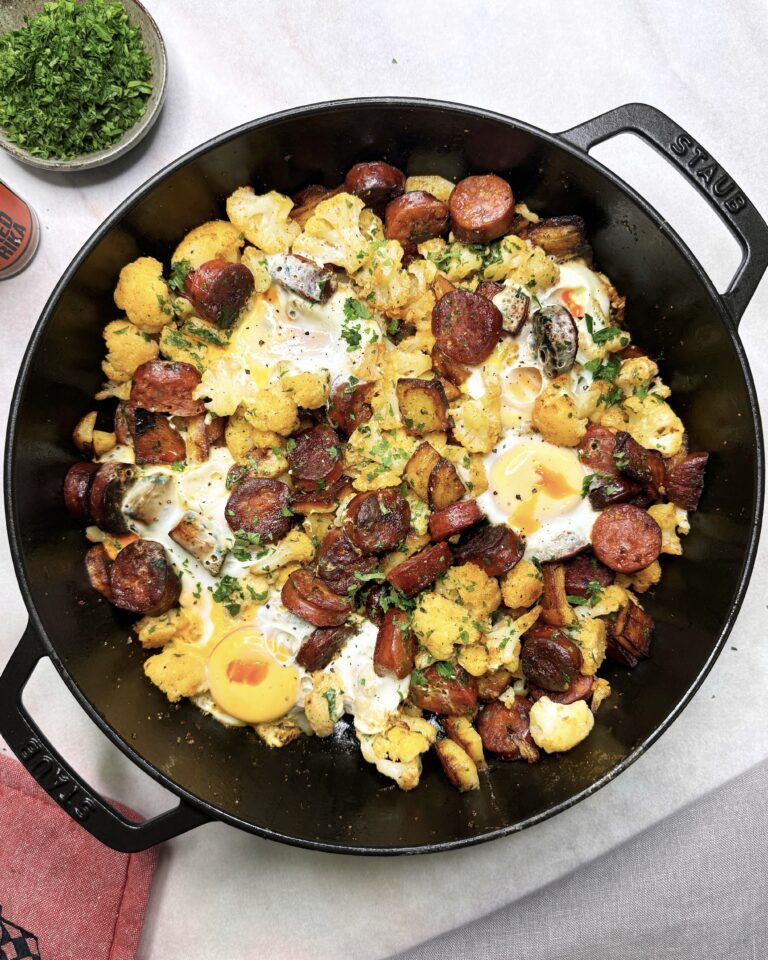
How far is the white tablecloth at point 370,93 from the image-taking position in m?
3.21

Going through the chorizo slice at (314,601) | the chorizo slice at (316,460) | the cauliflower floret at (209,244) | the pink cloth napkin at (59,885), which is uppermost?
the cauliflower floret at (209,244)

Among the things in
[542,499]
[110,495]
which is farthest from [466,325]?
[110,495]

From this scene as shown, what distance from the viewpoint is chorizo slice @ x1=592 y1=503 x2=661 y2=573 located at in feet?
9.14

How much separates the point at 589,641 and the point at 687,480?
0.73m

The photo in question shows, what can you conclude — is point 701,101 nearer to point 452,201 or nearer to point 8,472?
point 452,201

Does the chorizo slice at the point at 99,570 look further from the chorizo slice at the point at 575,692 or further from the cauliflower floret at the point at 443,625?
the chorizo slice at the point at 575,692

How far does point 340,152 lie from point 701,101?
5.38ft

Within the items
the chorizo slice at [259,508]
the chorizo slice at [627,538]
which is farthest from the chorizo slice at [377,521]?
the chorizo slice at [627,538]

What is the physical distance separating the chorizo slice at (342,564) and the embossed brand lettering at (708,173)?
5.89ft

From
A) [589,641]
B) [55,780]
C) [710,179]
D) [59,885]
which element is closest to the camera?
[55,780]

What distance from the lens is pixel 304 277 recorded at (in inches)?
108

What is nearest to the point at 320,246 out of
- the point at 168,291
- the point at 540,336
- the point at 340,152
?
the point at 340,152

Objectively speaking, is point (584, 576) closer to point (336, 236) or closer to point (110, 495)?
point (336, 236)

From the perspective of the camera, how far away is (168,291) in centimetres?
282
